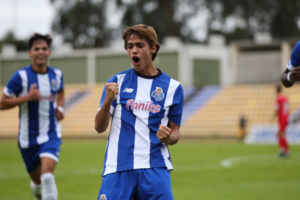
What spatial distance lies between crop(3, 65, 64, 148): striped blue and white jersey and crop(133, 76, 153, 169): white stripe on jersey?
2729mm

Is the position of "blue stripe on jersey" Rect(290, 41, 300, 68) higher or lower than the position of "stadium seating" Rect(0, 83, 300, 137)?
higher

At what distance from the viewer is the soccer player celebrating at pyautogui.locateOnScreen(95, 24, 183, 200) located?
13.3ft

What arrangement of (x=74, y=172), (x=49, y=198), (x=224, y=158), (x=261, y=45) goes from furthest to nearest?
(x=261, y=45) → (x=224, y=158) → (x=74, y=172) → (x=49, y=198)

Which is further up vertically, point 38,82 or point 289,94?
point 38,82

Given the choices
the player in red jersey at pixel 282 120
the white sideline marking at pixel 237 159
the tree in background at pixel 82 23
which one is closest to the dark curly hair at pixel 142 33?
the white sideline marking at pixel 237 159

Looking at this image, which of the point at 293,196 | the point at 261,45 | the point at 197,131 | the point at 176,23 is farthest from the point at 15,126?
the point at 293,196

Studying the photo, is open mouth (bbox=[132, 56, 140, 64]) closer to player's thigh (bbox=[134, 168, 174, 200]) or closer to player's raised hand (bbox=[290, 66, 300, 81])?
player's thigh (bbox=[134, 168, 174, 200])

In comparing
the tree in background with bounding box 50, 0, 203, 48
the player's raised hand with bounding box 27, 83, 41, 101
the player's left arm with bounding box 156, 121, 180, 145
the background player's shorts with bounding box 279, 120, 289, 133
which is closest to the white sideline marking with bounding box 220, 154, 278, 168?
the background player's shorts with bounding box 279, 120, 289, 133

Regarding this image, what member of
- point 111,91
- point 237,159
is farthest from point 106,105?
point 237,159

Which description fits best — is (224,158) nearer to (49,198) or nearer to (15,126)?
(49,198)

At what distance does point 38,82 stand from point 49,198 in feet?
5.44

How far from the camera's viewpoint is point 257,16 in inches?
2037

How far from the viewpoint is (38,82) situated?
22.0ft

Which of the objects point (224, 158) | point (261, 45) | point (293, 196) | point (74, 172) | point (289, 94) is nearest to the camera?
point (293, 196)
